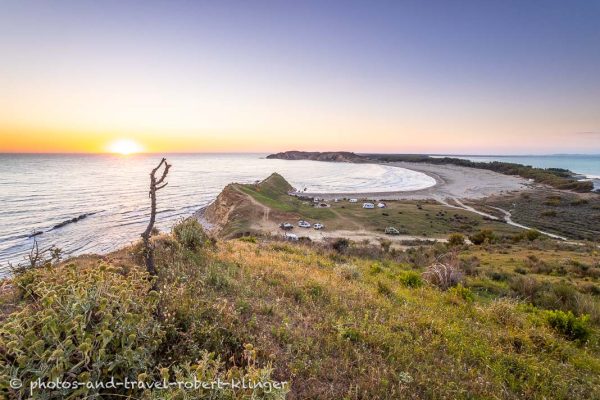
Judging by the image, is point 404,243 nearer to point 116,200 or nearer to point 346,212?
point 346,212

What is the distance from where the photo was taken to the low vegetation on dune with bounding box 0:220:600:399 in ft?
9.22

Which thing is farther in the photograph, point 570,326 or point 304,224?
point 304,224

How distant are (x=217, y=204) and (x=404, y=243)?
37.7 m

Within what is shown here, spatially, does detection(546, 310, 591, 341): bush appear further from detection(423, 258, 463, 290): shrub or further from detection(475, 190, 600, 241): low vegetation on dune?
detection(475, 190, 600, 241): low vegetation on dune

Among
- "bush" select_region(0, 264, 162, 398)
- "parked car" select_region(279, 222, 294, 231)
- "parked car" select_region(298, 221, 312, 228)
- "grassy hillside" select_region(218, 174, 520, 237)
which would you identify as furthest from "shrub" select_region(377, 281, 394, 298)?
"parked car" select_region(298, 221, 312, 228)

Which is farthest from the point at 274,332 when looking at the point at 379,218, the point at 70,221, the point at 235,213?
the point at 379,218

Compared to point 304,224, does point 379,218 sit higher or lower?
lower

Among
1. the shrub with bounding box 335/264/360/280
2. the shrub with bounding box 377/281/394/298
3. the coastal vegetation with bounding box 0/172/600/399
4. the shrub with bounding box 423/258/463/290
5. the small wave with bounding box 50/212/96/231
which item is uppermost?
the coastal vegetation with bounding box 0/172/600/399

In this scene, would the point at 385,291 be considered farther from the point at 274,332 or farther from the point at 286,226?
the point at 286,226

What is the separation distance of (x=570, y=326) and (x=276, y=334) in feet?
28.3

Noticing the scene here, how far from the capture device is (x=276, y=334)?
5504 mm

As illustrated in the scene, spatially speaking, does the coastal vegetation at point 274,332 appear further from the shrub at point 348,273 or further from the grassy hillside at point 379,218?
the grassy hillside at point 379,218

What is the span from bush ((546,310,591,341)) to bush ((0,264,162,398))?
34.2 ft

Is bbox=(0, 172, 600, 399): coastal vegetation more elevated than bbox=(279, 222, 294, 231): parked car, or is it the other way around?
bbox=(0, 172, 600, 399): coastal vegetation
